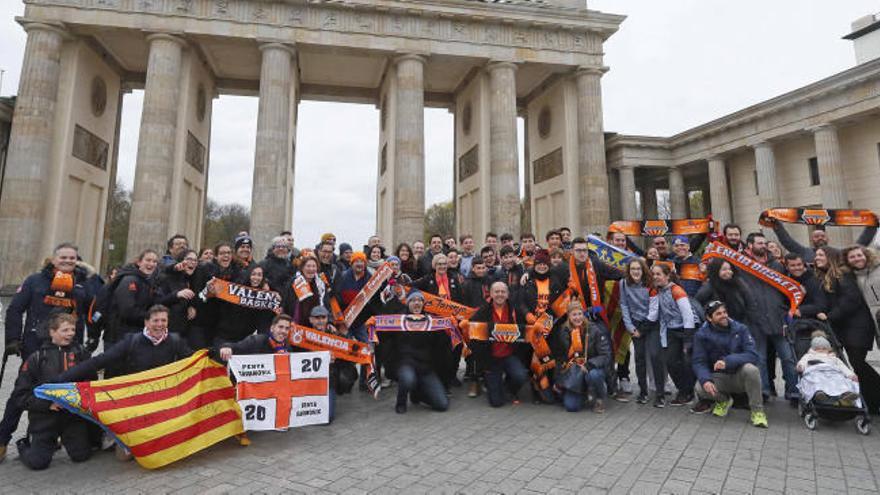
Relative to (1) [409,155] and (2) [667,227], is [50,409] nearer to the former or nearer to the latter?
(2) [667,227]

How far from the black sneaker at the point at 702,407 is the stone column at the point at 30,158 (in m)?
24.8

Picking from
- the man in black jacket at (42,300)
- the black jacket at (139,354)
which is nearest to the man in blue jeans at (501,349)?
the black jacket at (139,354)

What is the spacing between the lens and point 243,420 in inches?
205

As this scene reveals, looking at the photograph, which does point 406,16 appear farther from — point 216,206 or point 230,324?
point 216,206

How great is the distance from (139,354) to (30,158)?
21554 mm

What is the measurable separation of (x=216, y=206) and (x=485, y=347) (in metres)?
72.6

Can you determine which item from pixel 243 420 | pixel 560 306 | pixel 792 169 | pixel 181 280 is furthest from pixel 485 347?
pixel 792 169

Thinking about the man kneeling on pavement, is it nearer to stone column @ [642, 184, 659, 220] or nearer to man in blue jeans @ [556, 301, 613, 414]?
man in blue jeans @ [556, 301, 613, 414]

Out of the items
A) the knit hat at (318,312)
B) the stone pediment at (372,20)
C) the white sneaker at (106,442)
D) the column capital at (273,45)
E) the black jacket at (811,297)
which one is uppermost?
the stone pediment at (372,20)

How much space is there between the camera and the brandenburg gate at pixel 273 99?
A: 827 inches

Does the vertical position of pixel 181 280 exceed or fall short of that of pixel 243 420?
it exceeds it

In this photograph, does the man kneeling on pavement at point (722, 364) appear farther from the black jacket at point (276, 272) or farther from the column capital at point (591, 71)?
the column capital at point (591, 71)

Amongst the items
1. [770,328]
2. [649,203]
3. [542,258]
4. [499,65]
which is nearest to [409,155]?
[499,65]

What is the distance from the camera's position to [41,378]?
15.4 feet
